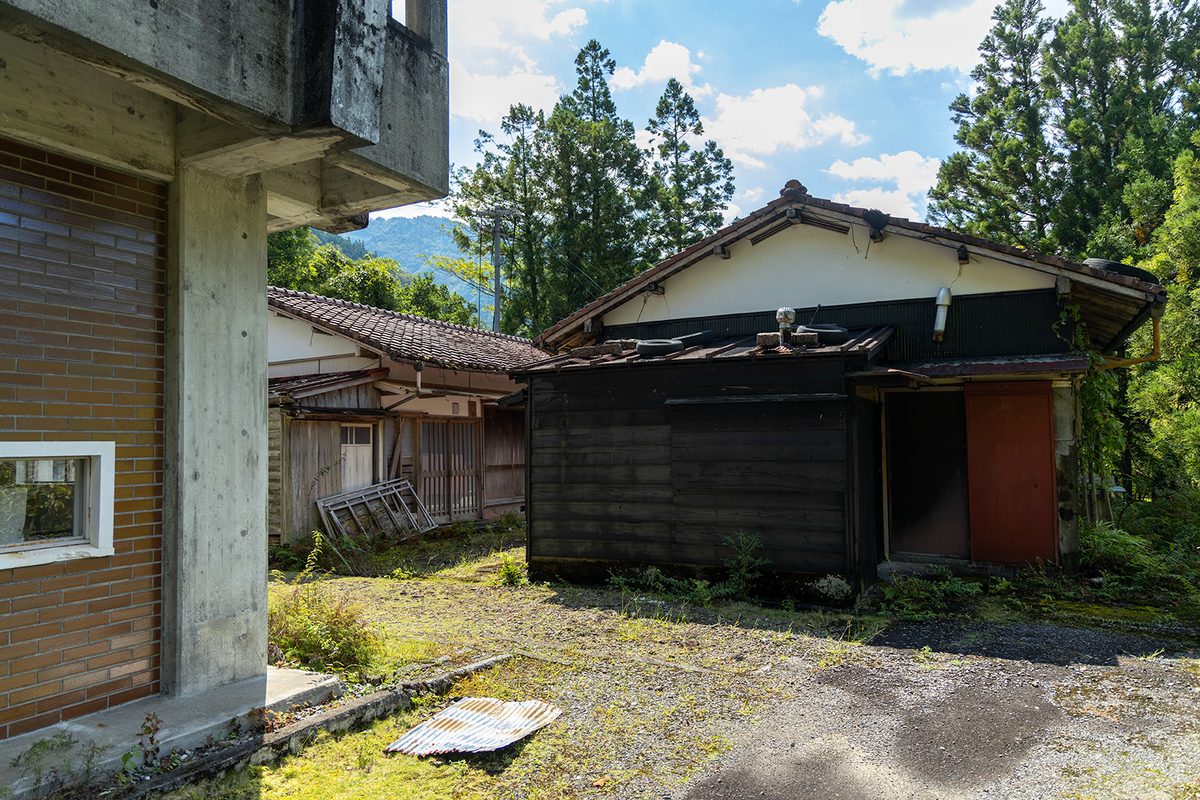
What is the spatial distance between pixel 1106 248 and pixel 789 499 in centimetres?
1520

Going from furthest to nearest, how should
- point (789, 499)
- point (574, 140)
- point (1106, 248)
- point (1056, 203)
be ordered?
point (574, 140) → point (1056, 203) → point (1106, 248) → point (789, 499)

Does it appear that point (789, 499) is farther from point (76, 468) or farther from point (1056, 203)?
point (1056, 203)

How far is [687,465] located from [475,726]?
4.77 m

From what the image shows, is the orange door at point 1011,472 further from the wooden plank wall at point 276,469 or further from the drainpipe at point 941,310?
the wooden plank wall at point 276,469

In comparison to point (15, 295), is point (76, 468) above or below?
below

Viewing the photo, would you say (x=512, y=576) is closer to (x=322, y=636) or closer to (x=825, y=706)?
(x=322, y=636)

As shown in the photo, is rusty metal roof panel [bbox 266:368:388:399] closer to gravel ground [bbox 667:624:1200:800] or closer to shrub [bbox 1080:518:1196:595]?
gravel ground [bbox 667:624:1200:800]

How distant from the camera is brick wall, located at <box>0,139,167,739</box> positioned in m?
3.60

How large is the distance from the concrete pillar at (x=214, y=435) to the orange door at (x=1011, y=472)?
336 inches

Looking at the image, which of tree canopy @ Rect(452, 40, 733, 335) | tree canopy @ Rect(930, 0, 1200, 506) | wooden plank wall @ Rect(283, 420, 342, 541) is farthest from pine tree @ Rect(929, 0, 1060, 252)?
wooden plank wall @ Rect(283, 420, 342, 541)

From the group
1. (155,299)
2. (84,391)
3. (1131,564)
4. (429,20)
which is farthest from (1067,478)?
(84,391)

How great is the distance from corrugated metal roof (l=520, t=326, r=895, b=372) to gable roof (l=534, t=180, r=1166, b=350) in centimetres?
125

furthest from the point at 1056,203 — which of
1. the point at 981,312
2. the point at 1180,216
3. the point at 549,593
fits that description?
the point at 549,593

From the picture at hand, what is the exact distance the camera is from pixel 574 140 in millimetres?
29609
